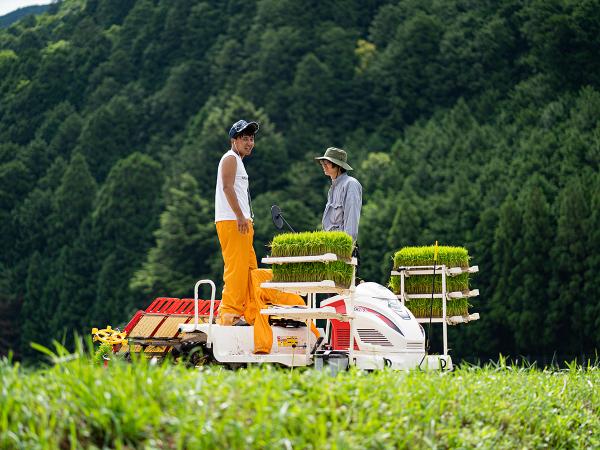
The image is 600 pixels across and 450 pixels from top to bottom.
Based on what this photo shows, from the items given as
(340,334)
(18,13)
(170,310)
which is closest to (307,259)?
(340,334)

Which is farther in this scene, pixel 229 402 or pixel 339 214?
pixel 339 214

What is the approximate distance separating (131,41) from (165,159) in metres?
20.5

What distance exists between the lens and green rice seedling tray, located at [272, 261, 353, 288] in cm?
1130

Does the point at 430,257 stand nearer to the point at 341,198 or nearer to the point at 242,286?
the point at 341,198

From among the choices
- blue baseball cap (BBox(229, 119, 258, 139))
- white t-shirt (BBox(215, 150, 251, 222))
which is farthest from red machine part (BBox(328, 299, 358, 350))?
blue baseball cap (BBox(229, 119, 258, 139))

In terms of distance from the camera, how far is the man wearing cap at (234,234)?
11.9 metres

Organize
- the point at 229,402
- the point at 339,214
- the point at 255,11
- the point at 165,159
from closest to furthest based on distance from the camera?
the point at 229,402
the point at 339,214
the point at 165,159
the point at 255,11

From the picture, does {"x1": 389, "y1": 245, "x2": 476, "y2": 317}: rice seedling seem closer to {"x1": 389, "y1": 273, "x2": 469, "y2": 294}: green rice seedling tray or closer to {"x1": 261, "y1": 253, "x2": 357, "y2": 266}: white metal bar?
{"x1": 389, "y1": 273, "x2": 469, "y2": 294}: green rice seedling tray

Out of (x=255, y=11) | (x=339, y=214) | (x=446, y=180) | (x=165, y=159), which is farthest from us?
(x=255, y=11)

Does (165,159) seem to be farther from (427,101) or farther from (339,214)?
(339,214)

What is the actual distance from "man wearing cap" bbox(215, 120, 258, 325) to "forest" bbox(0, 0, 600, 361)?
132 feet

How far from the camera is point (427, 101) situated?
8388 centimetres

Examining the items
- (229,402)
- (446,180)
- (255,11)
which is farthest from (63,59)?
(229,402)

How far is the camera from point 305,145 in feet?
266
